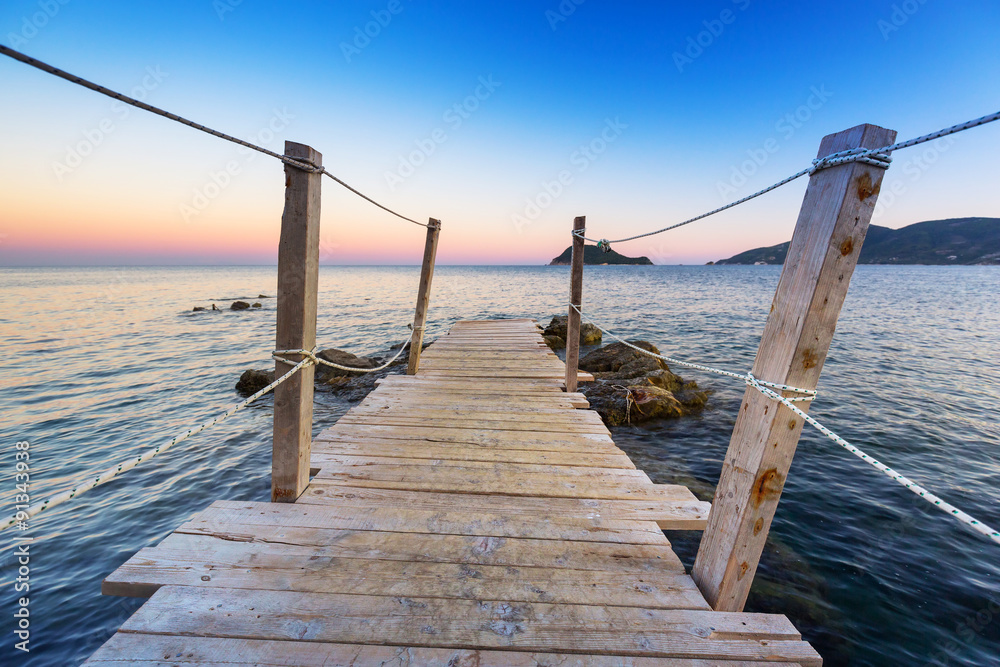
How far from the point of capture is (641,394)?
26.8ft

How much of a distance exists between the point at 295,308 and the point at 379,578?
170cm

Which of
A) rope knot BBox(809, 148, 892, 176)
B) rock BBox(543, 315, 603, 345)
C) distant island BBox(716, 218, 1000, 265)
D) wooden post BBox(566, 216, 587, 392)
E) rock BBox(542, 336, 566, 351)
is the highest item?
distant island BBox(716, 218, 1000, 265)

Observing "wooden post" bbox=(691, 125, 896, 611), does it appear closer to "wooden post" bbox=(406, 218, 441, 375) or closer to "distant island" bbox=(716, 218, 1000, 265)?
"wooden post" bbox=(406, 218, 441, 375)

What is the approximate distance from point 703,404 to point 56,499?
966cm

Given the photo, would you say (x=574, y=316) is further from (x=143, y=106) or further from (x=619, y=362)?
(x=619, y=362)

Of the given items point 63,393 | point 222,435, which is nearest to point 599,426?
point 222,435

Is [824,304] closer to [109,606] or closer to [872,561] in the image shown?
[872,561]

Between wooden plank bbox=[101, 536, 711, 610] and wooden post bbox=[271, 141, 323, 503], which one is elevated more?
wooden post bbox=[271, 141, 323, 503]

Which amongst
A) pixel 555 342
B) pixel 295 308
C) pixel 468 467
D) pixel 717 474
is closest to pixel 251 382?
pixel 468 467

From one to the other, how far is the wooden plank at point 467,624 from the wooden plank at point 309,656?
29 millimetres

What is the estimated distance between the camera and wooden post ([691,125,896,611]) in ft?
5.25

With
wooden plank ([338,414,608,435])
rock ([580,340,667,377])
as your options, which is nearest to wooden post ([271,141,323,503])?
wooden plank ([338,414,608,435])

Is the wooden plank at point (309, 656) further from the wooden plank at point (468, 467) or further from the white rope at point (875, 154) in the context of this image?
Answer: the white rope at point (875, 154)

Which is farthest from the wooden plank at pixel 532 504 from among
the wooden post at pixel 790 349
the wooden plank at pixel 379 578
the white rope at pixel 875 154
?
the white rope at pixel 875 154
